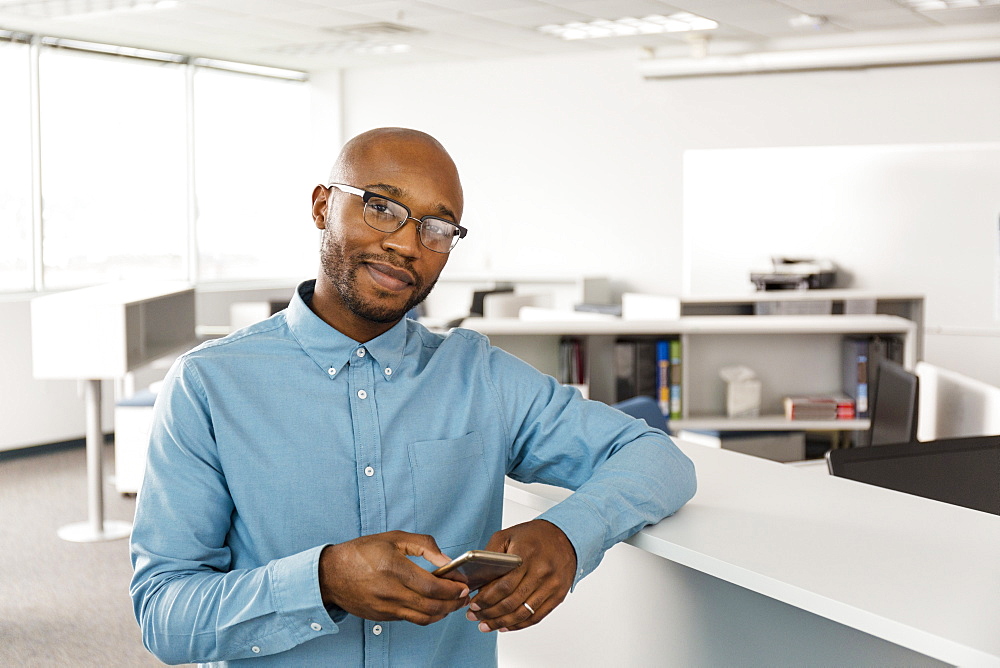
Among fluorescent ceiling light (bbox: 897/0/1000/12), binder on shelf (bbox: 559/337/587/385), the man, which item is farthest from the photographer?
fluorescent ceiling light (bbox: 897/0/1000/12)

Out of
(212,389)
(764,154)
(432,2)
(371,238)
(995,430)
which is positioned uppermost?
(432,2)

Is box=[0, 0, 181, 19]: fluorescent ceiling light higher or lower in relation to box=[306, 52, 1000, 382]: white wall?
higher

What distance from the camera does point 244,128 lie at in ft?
30.3

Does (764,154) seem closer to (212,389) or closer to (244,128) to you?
(244,128)

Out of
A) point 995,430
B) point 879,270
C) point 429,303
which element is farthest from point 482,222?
point 995,430

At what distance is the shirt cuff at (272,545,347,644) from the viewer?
1.13 metres

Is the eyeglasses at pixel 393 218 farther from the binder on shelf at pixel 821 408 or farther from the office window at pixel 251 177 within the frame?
the office window at pixel 251 177

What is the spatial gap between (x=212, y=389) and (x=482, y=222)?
819 cm

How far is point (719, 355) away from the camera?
4625 millimetres

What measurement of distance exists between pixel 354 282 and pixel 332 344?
9 cm

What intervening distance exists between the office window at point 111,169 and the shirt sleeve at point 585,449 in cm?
692

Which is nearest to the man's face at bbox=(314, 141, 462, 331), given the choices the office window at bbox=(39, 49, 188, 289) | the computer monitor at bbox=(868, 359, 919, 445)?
the computer monitor at bbox=(868, 359, 919, 445)

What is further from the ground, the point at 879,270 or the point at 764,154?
the point at 764,154

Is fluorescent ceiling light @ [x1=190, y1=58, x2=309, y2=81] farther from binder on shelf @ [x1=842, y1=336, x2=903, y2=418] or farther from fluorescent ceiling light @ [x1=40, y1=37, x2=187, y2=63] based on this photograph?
binder on shelf @ [x1=842, y1=336, x2=903, y2=418]
